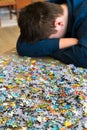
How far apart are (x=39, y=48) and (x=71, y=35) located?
204 mm

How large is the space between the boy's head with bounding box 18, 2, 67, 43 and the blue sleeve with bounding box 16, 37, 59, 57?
3 cm

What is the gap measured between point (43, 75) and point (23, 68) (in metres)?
0.12

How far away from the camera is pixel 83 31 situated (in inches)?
48.4

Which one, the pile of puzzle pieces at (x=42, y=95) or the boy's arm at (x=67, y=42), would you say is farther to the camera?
the boy's arm at (x=67, y=42)

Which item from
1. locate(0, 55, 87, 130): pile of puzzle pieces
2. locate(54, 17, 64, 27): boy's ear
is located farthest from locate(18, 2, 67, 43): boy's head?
locate(0, 55, 87, 130): pile of puzzle pieces

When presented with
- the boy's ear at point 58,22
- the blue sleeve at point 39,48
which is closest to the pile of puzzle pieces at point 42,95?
the blue sleeve at point 39,48

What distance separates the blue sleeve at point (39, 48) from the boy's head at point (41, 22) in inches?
1.1

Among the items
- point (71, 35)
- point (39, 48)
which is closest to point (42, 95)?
point (39, 48)

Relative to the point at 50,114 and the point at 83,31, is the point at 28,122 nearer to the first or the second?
the point at 50,114

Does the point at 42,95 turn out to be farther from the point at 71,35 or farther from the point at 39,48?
the point at 71,35

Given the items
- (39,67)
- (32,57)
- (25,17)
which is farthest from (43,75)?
(25,17)

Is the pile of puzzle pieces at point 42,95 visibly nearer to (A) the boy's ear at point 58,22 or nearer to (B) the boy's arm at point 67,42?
(B) the boy's arm at point 67,42

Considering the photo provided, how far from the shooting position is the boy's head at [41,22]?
1.23 m

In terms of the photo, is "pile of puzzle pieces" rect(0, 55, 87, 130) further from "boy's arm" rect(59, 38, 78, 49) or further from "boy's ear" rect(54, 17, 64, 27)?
"boy's ear" rect(54, 17, 64, 27)
